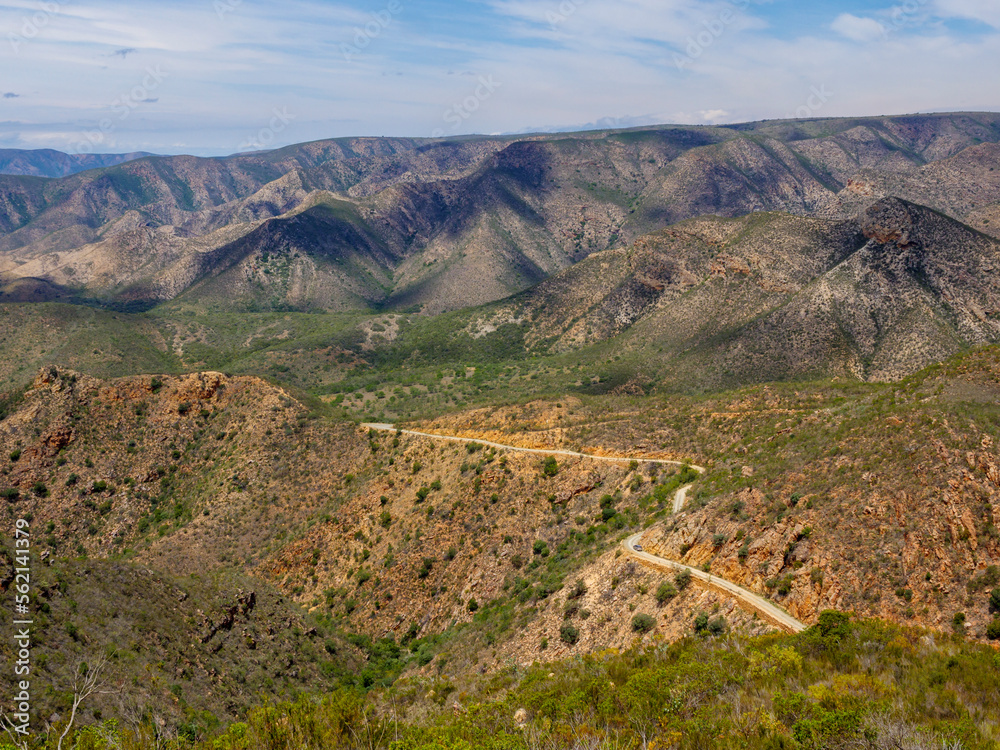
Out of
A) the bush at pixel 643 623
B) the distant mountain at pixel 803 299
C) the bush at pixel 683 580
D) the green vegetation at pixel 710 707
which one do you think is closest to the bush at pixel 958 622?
the green vegetation at pixel 710 707

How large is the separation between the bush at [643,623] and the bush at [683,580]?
2.44m

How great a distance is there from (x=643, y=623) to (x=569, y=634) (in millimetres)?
4823

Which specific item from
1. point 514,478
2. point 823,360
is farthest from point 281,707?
point 823,360

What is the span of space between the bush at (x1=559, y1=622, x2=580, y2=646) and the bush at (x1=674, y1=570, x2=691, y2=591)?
21.1 ft

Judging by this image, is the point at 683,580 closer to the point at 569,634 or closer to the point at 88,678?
the point at 569,634

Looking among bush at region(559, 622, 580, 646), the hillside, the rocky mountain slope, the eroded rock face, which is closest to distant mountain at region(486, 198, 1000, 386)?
the eroded rock face

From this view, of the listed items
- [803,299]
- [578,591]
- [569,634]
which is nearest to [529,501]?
[578,591]

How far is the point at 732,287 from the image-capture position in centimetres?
10356

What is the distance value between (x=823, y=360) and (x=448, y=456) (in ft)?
190

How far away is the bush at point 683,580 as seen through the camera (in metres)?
32.2

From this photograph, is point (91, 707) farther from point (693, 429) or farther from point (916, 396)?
point (916, 396)

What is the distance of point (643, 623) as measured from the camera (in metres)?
31.1

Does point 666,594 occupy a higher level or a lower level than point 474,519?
higher

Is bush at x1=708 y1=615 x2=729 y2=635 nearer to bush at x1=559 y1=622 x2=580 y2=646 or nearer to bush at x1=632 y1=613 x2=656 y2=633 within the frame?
bush at x1=632 y1=613 x2=656 y2=633
